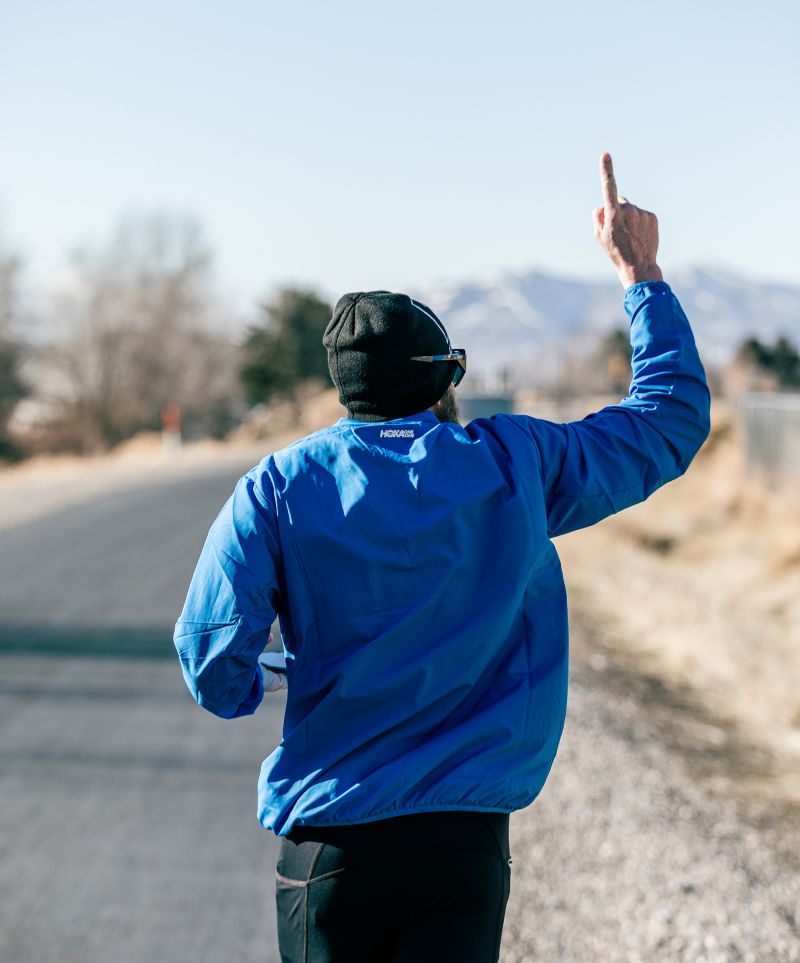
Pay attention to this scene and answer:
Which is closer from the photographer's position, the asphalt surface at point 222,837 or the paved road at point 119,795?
the asphalt surface at point 222,837

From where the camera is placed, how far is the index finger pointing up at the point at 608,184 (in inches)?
91.2

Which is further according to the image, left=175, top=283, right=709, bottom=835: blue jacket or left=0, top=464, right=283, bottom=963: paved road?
left=0, top=464, right=283, bottom=963: paved road

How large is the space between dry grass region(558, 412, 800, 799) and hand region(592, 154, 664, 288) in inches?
188

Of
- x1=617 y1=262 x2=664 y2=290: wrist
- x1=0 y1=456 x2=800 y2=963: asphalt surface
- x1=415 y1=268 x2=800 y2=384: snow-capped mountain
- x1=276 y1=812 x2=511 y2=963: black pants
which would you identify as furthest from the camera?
x1=415 y1=268 x2=800 y2=384: snow-capped mountain

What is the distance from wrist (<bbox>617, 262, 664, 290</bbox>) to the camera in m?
2.28

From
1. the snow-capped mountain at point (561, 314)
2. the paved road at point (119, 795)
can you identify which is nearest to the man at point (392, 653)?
the snow-capped mountain at point (561, 314)

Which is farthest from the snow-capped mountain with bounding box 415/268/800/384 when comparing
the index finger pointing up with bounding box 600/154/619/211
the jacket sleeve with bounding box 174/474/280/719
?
the jacket sleeve with bounding box 174/474/280/719

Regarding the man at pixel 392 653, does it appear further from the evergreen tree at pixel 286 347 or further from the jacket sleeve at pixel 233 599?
the evergreen tree at pixel 286 347

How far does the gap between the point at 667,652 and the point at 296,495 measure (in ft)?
27.5

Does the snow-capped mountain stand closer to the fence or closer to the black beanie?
the black beanie

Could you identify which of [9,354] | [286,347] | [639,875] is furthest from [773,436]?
[9,354]

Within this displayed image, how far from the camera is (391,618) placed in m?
1.87

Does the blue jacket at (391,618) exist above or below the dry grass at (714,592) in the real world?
above

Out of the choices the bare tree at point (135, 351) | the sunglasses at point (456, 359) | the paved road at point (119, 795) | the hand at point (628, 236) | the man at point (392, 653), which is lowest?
the bare tree at point (135, 351)
